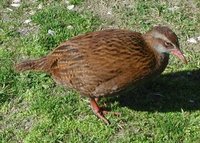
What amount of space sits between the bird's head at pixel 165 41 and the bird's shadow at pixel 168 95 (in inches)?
31.4

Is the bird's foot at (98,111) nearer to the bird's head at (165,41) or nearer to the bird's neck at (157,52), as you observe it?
the bird's neck at (157,52)

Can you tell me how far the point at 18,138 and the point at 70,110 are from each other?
703 millimetres

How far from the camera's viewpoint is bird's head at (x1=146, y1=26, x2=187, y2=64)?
5.68m

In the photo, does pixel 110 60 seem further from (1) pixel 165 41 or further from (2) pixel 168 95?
(2) pixel 168 95

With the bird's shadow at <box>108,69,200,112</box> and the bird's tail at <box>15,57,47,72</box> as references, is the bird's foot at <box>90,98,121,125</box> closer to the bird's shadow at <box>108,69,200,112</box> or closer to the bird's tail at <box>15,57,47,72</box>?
the bird's shadow at <box>108,69,200,112</box>

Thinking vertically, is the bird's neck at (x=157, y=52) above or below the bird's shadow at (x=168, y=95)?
above

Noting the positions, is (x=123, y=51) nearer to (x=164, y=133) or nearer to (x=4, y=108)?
(x=164, y=133)

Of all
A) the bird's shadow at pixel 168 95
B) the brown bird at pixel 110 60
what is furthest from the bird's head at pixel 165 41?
the bird's shadow at pixel 168 95

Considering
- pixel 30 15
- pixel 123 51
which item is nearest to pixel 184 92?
pixel 123 51

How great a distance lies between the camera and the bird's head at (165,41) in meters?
5.68

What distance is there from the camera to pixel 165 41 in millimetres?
5691

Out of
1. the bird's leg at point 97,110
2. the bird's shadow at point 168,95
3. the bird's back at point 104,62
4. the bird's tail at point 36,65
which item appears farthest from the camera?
the bird's shadow at point 168,95

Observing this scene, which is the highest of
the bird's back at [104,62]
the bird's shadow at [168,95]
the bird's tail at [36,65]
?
the bird's back at [104,62]

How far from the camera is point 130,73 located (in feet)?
18.3
